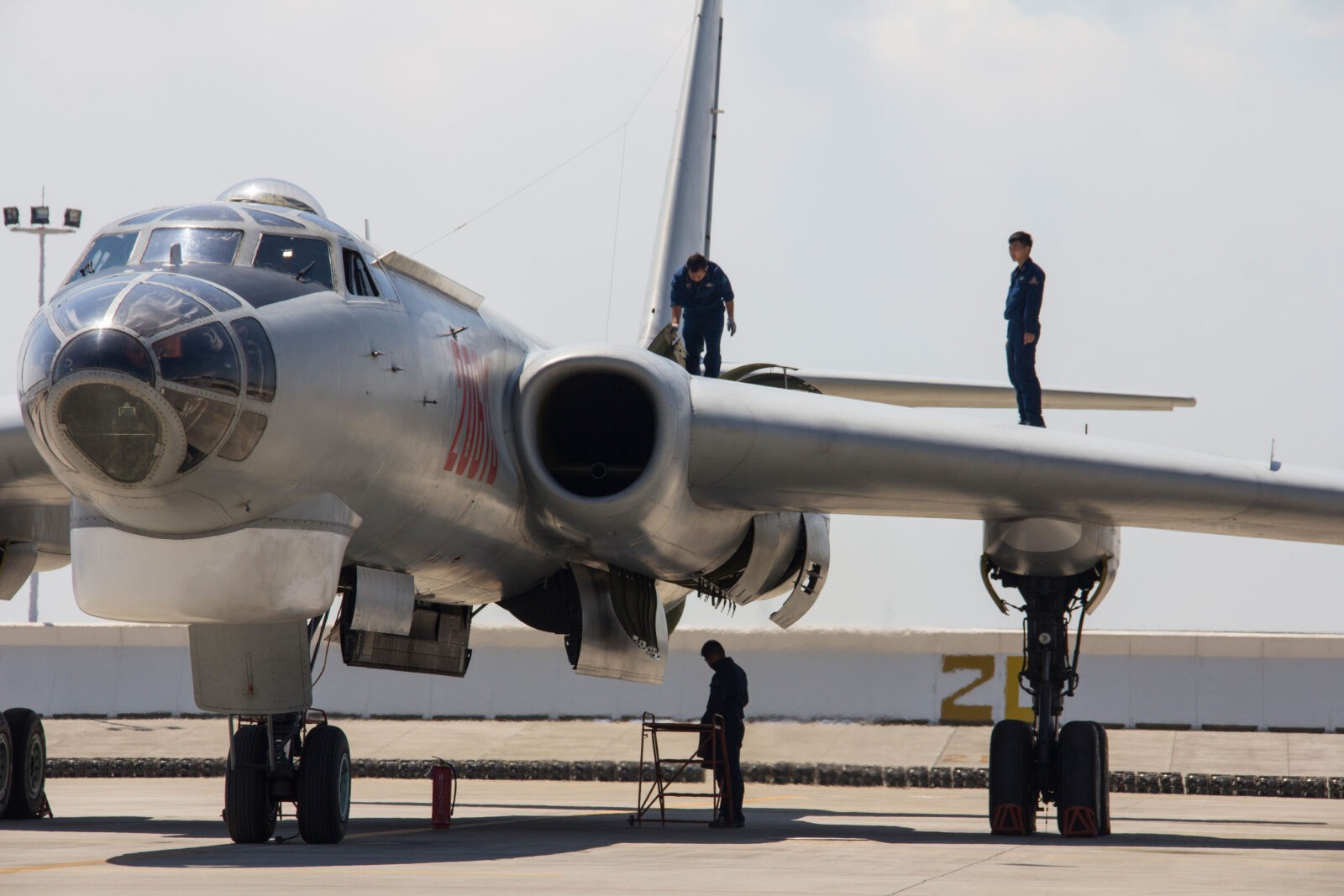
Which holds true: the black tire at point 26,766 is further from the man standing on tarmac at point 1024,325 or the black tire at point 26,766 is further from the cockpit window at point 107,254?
the man standing on tarmac at point 1024,325

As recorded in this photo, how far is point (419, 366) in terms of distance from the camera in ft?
32.9

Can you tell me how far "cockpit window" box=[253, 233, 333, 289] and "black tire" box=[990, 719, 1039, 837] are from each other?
5.76 m

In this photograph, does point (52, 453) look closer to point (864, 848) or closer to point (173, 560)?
point (173, 560)

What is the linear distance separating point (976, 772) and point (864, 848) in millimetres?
9618

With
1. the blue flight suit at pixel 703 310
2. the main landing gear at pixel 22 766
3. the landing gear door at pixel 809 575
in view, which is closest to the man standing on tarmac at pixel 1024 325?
the landing gear door at pixel 809 575

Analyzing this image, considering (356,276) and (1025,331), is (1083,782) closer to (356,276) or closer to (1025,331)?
(1025,331)

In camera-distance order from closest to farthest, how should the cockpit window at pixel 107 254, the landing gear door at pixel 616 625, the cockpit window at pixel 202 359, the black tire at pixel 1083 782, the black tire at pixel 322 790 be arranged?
the cockpit window at pixel 202 359 < the cockpit window at pixel 107 254 < the black tire at pixel 322 790 < the black tire at pixel 1083 782 < the landing gear door at pixel 616 625

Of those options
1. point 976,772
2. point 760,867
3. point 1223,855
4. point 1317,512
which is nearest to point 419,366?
point 760,867

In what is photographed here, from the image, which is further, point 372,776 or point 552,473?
point 372,776

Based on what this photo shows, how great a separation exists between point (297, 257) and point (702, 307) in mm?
5979

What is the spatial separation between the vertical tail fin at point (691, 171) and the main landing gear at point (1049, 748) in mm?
5650

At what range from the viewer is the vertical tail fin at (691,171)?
18.2 m

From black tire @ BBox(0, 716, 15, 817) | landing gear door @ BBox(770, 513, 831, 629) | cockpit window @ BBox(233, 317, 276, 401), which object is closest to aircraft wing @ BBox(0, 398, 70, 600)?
black tire @ BBox(0, 716, 15, 817)

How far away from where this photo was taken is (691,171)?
19078 mm
